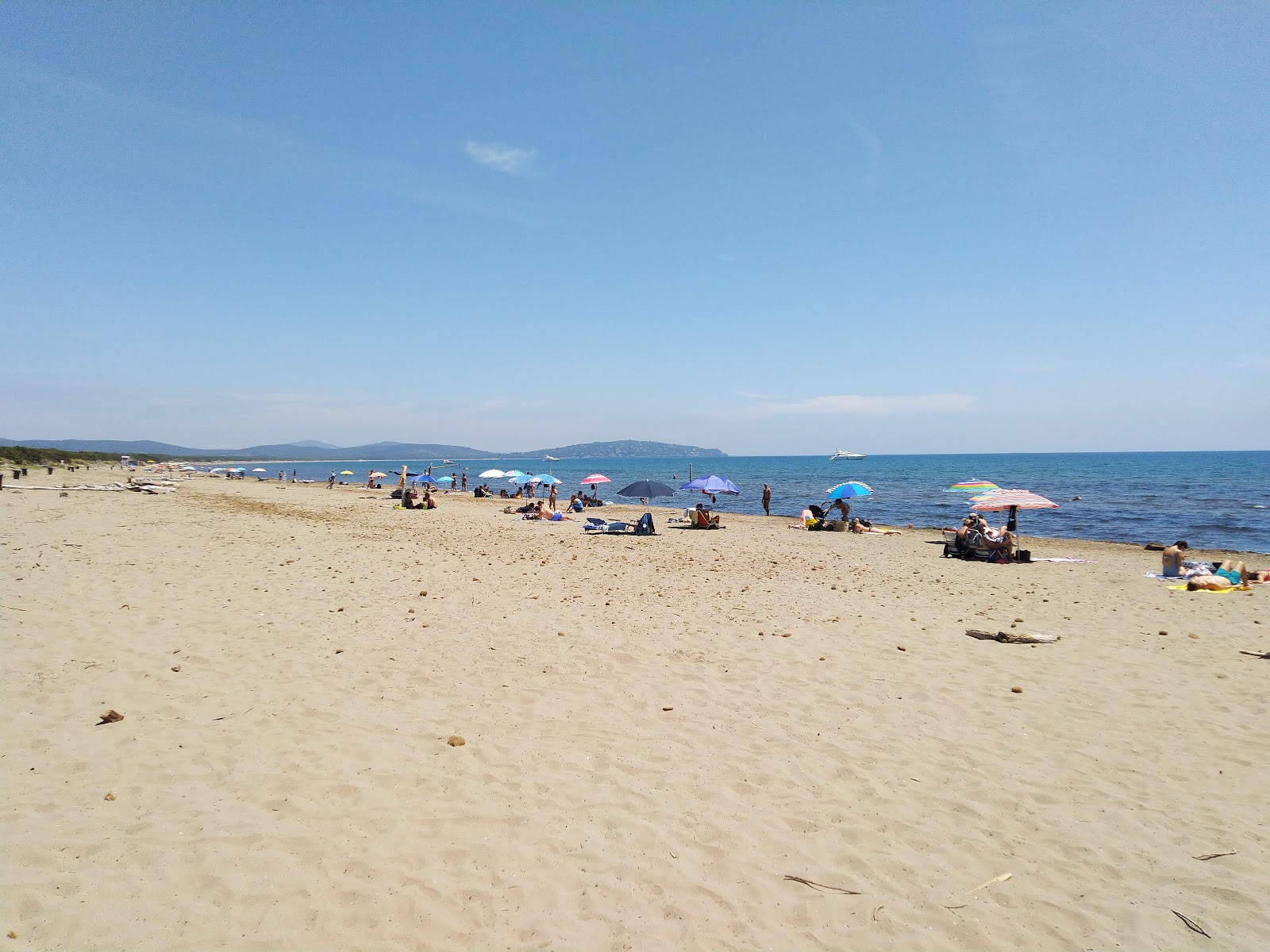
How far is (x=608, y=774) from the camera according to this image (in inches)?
195

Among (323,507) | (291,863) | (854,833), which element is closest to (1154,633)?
(854,833)

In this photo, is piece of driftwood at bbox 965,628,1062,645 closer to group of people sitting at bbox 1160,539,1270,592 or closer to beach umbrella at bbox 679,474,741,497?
group of people sitting at bbox 1160,539,1270,592

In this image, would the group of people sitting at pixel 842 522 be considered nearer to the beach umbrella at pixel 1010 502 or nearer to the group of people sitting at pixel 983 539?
the beach umbrella at pixel 1010 502

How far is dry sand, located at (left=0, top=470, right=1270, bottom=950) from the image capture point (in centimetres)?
353

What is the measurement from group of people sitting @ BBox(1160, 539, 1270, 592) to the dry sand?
125 inches

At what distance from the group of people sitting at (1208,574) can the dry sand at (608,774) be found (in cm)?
318

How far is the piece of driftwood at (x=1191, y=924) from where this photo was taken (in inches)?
140

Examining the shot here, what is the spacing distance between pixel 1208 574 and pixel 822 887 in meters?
15.2

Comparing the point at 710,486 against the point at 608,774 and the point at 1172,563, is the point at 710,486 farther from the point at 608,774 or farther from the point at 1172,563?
the point at 608,774

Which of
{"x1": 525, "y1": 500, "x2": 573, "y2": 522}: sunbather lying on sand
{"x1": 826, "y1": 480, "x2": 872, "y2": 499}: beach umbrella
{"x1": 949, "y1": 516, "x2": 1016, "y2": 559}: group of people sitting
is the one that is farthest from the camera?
{"x1": 525, "y1": 500, "x2": 573, "y2": 522}: sunbather lying on sand

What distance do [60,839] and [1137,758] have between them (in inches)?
323

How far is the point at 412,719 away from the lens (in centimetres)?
579

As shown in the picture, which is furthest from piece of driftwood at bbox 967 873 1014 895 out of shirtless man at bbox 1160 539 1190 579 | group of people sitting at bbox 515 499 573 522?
group of people sitting at bbox 515 499 573 522

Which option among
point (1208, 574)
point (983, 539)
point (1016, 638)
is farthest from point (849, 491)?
point (1016, 638)
